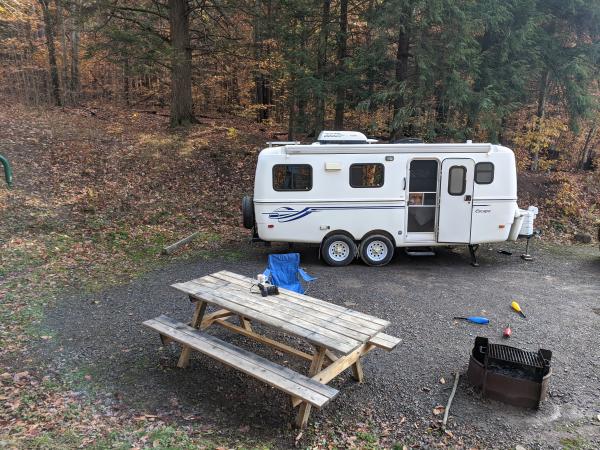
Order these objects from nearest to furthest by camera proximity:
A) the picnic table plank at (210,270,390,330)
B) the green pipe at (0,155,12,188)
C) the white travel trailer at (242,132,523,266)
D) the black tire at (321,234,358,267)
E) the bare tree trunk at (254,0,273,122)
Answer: the picnic table plank at (210,270,390,330)
the white travel trailer at (242,132,523,266)
the black tire at (321,234,358,267)
the green pipe at (0,155,12,188)
the bare tree trunk at (254,0,273,122)

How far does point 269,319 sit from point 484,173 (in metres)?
6.07

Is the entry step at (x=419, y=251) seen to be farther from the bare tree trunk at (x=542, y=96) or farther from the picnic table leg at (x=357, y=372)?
the bare tree trunk at (x=542, y=96)

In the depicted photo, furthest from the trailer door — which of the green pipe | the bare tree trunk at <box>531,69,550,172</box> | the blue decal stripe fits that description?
the green pipe

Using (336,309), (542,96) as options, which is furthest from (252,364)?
(542,96)

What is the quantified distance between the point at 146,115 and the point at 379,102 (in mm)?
10556

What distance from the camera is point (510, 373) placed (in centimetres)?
450

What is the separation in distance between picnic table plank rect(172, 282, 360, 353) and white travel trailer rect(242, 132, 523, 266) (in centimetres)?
374

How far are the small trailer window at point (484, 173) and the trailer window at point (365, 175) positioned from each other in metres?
1.84

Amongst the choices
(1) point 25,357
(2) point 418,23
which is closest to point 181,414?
(1) point 25,357

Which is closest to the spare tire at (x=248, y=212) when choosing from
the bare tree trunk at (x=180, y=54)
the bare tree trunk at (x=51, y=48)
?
the bare tree trunk at (x=180, y=54)

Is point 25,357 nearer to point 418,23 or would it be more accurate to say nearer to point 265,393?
point 265,393

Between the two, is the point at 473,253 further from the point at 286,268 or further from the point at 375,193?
the point at 286,268

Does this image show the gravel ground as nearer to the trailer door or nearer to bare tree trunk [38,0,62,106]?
the trailer door

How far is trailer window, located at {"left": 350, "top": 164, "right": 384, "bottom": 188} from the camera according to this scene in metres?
8.59
